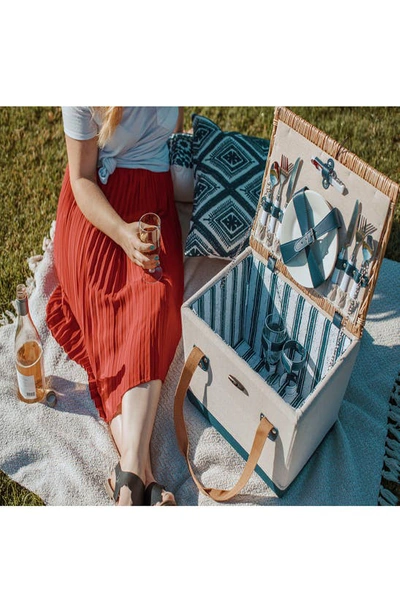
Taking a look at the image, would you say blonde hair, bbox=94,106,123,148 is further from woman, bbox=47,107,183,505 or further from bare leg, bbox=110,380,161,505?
bare leg, bbox=110,380,161,505

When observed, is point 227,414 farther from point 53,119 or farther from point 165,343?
point 53,119

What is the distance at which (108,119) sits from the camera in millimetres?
2424

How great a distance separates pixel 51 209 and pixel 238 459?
150 centimetres

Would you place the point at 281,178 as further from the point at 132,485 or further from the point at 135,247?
the point at 132,485

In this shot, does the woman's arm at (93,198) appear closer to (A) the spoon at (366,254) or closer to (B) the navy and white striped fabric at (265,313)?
(B) the navy and white striped fabric at (265,313)

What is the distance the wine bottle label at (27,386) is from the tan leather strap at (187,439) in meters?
0.54

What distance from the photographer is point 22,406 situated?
2.43 metres

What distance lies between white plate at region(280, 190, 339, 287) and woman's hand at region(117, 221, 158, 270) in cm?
45

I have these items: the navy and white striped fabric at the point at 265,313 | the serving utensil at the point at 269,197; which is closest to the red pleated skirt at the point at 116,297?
the navy and white striped fabric at the point at 265,313

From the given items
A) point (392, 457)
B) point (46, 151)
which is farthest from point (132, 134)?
point (392, 457)

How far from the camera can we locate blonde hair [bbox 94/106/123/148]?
2416mm

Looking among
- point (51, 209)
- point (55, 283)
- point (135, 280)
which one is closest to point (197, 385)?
point (135, 280)

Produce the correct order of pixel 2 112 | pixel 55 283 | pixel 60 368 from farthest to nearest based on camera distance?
pixel 2 112 → pixel 55 283 → pixel 60 368

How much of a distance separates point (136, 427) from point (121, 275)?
587 mm
